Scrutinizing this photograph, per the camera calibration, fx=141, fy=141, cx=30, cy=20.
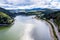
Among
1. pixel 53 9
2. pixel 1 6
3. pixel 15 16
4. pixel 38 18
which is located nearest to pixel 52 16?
pixel 53 9

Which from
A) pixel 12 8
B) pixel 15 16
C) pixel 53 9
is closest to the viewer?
pixel 12 8

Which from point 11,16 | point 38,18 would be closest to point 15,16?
point 11,16

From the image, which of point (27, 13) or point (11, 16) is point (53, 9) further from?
point (11, 16)

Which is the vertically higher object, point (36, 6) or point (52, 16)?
point (36, 6)

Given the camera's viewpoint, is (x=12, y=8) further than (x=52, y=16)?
No

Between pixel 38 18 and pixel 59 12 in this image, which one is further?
pixel 38 18

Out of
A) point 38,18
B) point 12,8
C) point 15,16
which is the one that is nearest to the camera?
point 12,8

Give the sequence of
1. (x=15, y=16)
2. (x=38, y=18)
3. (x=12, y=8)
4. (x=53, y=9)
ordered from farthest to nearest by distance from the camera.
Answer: (x=38, y=18) < (x=15, y=16) < (x=53, y=9) < (x=12, y=8)

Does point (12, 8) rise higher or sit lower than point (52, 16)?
higher

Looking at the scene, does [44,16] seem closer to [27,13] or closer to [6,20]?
[27,13]
